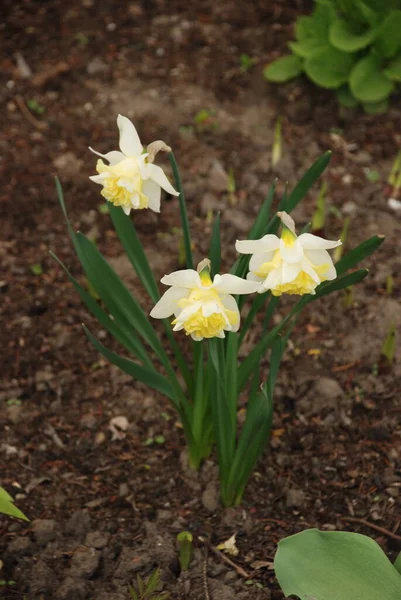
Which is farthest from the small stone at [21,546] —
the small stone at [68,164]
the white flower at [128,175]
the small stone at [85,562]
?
the small stone at [68,164]

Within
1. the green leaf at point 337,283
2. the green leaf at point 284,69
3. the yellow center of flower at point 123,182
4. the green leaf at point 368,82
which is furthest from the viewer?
the green leaf at point 284,69

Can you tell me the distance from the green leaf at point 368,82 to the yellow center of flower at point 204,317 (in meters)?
1.83

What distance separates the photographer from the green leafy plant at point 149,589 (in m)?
1.65

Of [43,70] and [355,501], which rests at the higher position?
[43,70]

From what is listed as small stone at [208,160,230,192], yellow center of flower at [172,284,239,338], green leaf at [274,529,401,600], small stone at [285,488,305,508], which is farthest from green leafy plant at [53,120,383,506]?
small stone at [208,160,230,192]

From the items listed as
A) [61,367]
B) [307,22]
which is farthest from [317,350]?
[307,22]

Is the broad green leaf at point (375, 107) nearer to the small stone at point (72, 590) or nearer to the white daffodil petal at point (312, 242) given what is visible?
the white daffodil petal at point (312, 242)

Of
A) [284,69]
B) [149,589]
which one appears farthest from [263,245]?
[284,69]

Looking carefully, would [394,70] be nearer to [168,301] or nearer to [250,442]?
[250,442]

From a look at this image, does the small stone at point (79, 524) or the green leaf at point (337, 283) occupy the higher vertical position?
the green leaf at point (337, 283)

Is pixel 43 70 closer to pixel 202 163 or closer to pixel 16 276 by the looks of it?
pixel 202 163

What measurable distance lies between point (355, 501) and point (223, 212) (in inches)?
46.7

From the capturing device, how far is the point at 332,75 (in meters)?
3.01

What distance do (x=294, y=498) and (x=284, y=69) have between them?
1840 millimetres
